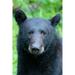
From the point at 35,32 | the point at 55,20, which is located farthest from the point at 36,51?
the point at 55,20

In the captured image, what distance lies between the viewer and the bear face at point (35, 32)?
2.47m

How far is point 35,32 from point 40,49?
0.42 feet

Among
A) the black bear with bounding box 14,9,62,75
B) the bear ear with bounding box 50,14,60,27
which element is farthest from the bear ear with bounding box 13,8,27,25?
the bear ear with bounding box 50,14,60,27

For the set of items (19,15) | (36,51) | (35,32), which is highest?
(19,15)

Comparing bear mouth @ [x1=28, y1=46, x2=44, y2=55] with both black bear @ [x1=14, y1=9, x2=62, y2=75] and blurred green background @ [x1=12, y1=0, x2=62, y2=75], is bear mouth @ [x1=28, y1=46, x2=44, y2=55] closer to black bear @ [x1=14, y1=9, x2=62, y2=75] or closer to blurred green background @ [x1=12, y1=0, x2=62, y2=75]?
black bear @ [x1=14, y1=9, x2=62, y2=75]

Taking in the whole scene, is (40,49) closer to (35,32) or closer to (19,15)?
(35,32)

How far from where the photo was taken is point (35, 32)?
2492 mm

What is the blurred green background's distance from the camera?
252 centimetres

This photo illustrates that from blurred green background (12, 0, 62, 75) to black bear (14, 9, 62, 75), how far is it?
30 mm

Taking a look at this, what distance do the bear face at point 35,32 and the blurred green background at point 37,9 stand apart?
0.10ft

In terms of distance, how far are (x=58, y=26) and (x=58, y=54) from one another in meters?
0.21

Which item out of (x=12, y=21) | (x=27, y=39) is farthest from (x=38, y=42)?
(x=12, y=21)
